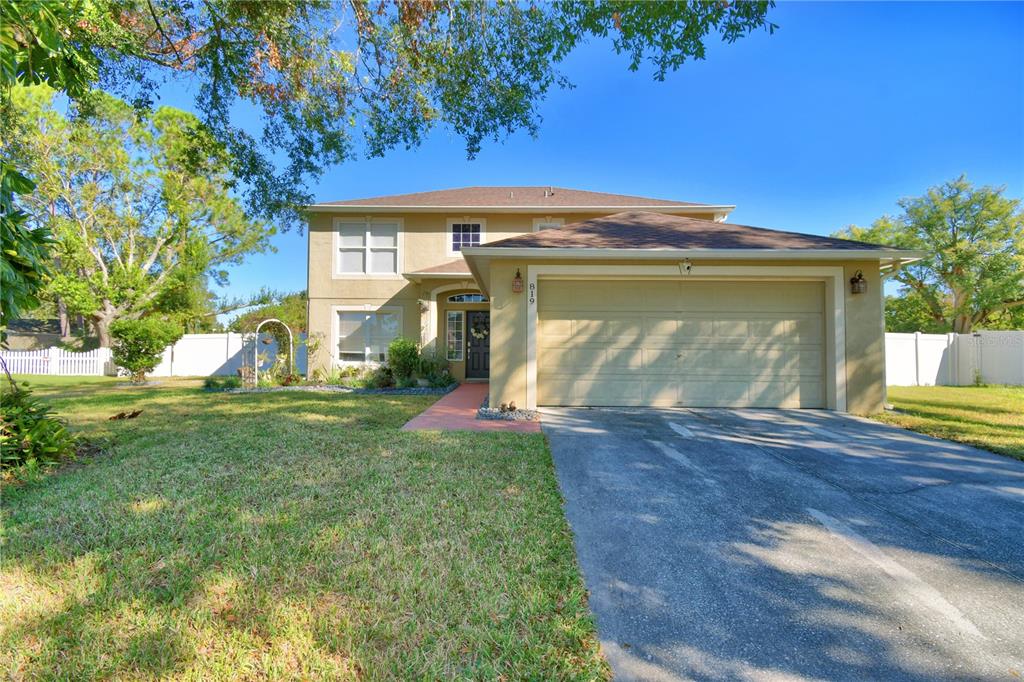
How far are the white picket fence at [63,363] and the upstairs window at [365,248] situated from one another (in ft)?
43.9

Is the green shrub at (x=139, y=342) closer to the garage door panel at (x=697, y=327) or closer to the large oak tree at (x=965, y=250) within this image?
the garage door panel at (x=697, y=327)

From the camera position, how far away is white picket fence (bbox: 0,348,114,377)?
18.5 meters

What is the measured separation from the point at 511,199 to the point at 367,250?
507 cm

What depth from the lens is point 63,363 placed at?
1877cm

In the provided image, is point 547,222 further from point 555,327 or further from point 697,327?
point 697,327

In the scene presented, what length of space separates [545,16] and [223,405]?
9198 millimetres

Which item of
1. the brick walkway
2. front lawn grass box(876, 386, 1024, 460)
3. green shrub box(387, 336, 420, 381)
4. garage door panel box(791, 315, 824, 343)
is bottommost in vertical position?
front lawn grass box(876, 386, 1024, 460)

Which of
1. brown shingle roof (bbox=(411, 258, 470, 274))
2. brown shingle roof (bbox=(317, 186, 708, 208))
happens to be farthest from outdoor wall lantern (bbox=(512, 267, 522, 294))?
brown shingle roof (bbox=(317, 186, 708, 208))

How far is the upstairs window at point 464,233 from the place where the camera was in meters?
13.8

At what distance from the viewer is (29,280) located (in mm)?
3969

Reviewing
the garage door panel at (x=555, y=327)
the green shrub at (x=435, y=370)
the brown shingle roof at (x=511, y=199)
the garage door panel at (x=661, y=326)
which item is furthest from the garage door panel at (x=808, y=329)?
the green shrub at (x=435, y=370)

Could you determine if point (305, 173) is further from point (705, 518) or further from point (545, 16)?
point (705, 518)

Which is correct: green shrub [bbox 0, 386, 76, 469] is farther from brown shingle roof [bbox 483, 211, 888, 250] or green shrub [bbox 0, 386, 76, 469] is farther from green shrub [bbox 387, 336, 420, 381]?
green shrub [bbox 387, 336, 420, 381]

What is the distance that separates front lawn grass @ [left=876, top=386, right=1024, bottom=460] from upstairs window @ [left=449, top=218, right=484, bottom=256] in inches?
435
